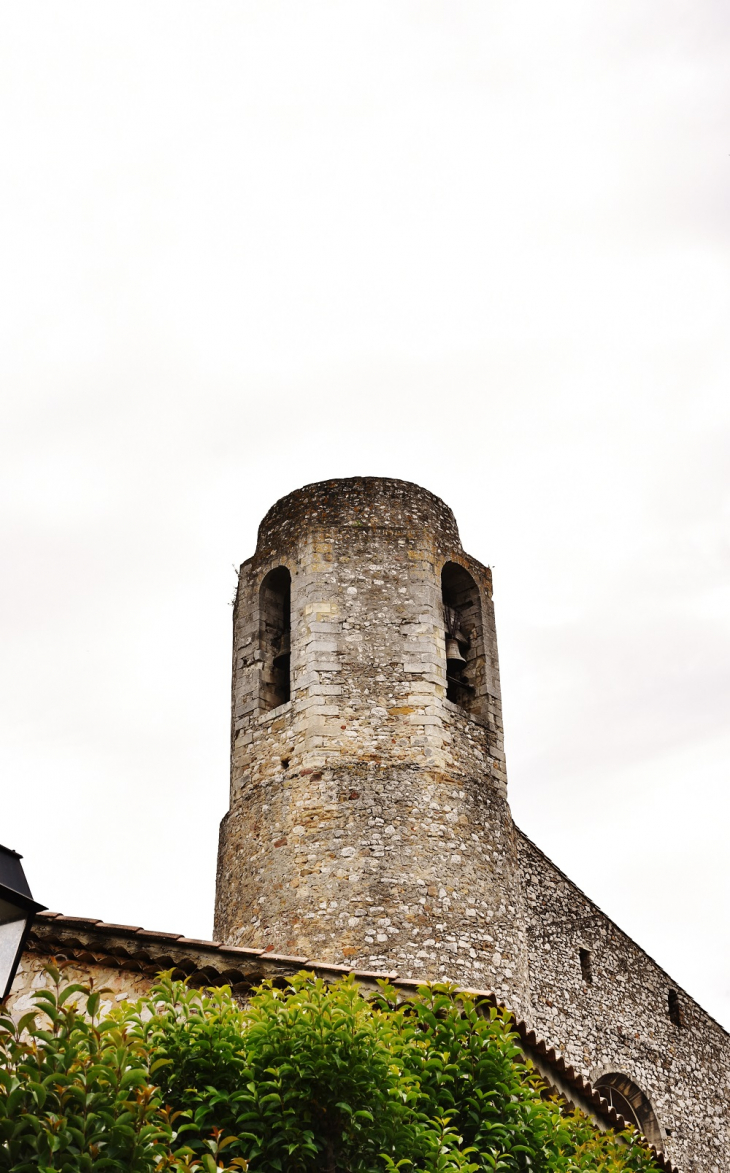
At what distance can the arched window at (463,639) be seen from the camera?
54.1 ft

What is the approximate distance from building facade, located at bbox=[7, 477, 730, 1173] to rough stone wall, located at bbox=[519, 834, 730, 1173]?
0.12 ft

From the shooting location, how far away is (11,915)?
230 inches

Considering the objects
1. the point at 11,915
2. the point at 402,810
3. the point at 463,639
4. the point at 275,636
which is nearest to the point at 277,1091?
the point at 11,915

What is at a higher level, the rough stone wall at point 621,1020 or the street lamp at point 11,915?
the rough stone wall at point 621,1020

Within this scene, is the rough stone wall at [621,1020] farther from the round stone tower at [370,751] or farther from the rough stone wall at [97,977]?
the rough stone wall at [97,977]

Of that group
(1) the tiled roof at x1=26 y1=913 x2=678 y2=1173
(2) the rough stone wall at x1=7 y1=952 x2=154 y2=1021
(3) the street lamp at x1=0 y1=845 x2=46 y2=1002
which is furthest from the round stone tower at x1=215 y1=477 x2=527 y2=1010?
(3) the street lamp at x1=0 y1=845 x2=46 y2=1002

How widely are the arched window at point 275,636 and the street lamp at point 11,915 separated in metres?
10.2

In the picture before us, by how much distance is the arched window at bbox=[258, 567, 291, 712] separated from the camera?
16.4 m

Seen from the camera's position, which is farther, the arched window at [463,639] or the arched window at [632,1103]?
the arched window at [632,1103]

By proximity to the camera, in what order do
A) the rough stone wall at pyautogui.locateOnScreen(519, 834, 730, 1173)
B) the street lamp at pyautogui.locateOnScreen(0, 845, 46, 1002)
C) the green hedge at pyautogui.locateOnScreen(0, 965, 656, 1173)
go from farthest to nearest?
1. the rough stone wall at pyautogui.locateOnScreen(519, 834, 730, 1173)
2. the green hedge at pyautogui.locateOnScreen(0, 965, 656, 1173)
3. the street lamp at pyautogui.locateOnScreen(0, 845, 46, 1002)

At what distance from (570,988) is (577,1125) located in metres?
8.31

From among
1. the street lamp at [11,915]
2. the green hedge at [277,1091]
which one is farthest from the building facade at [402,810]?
the street lamp at [11,915]

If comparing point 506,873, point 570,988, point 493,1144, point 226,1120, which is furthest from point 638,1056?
point 226,1120

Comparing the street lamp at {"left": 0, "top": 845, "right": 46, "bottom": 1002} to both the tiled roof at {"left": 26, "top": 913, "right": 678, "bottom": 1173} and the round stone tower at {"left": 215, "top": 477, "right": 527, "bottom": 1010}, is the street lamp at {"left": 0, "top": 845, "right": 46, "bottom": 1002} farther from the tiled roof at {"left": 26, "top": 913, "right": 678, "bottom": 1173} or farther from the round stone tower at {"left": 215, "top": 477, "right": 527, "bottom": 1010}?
the round stone tower at {"left": 215, "top": 477, "right": 527, "bottom": 1010}
